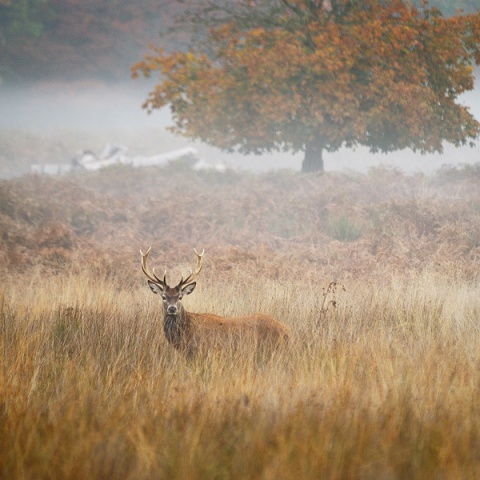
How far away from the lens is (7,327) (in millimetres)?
7086

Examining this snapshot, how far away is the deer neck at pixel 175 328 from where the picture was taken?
6.86 metres

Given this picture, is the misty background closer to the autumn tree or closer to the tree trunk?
the tree trunk

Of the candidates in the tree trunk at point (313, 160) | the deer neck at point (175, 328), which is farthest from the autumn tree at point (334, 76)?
the deer neck at point (175, 328)

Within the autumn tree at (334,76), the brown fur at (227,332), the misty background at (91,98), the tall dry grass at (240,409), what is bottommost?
the tall dry grass at (240,409)

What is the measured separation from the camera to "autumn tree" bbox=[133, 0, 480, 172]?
1784 cm

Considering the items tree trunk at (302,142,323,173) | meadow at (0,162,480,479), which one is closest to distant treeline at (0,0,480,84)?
tree trunk at (302,142,323,173)

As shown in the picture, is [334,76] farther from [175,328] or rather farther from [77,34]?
[77,34]

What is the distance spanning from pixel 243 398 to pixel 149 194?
1782 cm

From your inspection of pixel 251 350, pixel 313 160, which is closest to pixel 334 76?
pixel 313 160

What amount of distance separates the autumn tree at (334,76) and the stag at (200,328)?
39.8ft

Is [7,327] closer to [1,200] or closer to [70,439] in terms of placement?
[70,439]

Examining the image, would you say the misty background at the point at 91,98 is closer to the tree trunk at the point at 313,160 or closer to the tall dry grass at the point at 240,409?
the tree trunk at the point at 313,160

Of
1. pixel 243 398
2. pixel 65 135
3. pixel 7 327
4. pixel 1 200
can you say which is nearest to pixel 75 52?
pixel 65 135

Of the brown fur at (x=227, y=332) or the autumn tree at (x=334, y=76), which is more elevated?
the autumn tree at (x=334, y=76)
